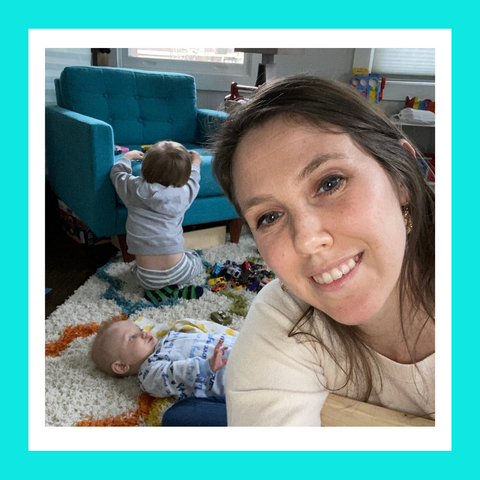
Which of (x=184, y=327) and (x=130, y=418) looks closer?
(x=130, y=418)

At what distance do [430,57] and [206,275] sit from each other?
194 centimetres

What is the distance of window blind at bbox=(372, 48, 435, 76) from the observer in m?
2.45

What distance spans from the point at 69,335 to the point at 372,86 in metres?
2.40

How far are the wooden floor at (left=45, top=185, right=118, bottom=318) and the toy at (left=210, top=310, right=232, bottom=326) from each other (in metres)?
0.56

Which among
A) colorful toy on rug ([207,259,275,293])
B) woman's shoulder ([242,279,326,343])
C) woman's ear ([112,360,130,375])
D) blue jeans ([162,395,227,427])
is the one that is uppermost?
woman's shoulder ([242,279,326,343])

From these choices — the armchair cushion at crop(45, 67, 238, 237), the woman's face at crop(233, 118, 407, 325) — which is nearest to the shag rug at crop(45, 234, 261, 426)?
the armchair cushion at crop(45, 67, 238, 237)

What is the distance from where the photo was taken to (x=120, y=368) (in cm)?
121

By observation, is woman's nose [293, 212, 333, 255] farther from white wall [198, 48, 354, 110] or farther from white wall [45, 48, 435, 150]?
white wall [198, 48, 354, 110]

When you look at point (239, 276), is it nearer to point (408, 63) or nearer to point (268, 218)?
point (268, 218)

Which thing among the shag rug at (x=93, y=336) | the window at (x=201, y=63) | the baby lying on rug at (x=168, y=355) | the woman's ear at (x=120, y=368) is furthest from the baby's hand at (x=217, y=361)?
the window at (x=201, y=63)

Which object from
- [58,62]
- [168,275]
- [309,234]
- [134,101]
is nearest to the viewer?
[309,234]

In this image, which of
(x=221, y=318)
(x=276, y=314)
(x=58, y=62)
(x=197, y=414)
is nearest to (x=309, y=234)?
(x=276, y=314)

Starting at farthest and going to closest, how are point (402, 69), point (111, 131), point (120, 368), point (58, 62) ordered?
point (402, 69) < point (58, 62) < point (111, 131) < point (120, 368)
